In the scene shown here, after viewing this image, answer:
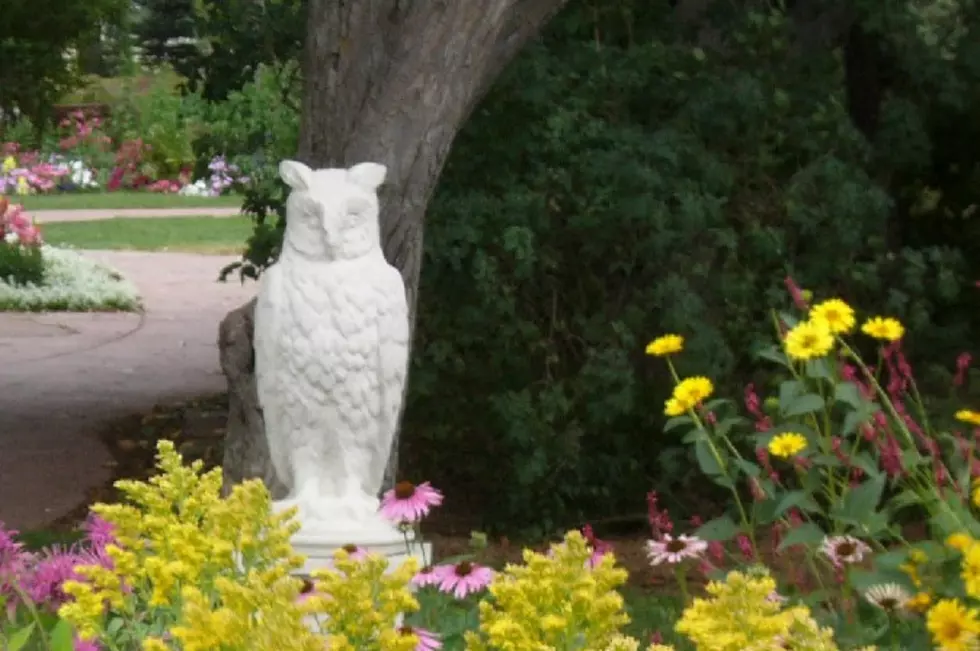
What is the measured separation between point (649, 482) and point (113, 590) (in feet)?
18.1

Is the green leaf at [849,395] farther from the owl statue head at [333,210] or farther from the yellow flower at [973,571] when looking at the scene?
the owl statue head at [333,210]

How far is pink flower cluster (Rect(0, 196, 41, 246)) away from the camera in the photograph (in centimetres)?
1766

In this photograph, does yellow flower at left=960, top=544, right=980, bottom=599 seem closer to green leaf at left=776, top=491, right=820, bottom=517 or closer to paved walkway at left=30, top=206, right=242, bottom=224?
green leaf at left=776, top=491, right=820, bottom=517

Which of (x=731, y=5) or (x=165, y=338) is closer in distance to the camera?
(x=731, y=5)

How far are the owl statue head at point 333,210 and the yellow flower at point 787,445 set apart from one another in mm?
1333

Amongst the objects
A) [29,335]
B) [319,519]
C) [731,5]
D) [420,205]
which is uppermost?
[731,5]

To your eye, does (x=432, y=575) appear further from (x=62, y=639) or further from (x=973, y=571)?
(x=973, y=571)

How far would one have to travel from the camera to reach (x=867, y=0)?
26.0 ft

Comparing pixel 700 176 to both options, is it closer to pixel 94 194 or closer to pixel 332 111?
pixel 332 111

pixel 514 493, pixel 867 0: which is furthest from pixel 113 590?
pixel 867 0

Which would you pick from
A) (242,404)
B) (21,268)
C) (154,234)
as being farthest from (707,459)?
(154,234)

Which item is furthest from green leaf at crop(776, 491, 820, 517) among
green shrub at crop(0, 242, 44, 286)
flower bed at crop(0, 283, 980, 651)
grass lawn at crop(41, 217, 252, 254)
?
grass lawn at crop(41, 217, 252, 254)

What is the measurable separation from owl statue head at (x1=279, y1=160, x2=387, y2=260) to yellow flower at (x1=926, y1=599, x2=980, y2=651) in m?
2.00

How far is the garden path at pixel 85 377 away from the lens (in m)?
8.95
